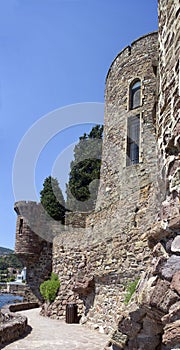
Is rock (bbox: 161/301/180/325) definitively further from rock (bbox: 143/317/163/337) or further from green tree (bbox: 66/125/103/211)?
green tree (bbox: 66/125/103/211)

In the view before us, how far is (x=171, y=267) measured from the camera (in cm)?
283

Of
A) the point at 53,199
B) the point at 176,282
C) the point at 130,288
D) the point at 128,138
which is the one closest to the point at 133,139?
the point at 128,138

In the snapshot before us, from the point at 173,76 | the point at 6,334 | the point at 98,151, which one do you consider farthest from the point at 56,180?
the point at 173,76

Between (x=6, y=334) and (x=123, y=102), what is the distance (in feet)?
25.9

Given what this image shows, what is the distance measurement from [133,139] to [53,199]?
466 inches

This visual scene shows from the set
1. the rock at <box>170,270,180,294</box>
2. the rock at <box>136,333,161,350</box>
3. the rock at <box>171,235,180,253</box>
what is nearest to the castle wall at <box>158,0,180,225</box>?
the rock at <box>171,235,180,253</box>

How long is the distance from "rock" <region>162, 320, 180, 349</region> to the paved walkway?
4.75m

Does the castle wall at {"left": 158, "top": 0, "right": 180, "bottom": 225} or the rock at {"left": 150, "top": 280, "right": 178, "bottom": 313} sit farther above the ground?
the castle wall at {"left": 158, "top": 0, "right": 180, "bottom": 225}

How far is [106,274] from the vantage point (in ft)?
31.5

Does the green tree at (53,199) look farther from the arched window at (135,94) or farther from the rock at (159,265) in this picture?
the rock at (159,265)

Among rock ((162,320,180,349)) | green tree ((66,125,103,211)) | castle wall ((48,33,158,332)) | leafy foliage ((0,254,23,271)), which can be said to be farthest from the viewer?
leafy foliage ((0,254,23,271))

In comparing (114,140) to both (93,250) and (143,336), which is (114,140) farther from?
(143,336)

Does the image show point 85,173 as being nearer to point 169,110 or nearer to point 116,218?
point 116,218

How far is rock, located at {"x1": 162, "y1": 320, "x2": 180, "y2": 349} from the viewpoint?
2.59m
